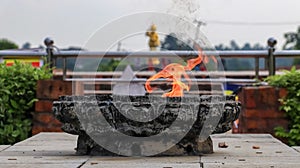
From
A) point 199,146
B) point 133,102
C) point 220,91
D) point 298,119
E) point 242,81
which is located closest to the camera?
point 133,102

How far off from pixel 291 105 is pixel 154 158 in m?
2.12

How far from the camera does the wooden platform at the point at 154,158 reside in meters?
2.95

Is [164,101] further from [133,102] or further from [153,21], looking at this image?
[153,21]

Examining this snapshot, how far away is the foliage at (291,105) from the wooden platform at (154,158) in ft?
3.06

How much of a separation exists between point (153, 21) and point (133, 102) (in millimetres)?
1073

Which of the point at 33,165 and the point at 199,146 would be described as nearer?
the point at 33,165

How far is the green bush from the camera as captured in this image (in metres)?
5.21

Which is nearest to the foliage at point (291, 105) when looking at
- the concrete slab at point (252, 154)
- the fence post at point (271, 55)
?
the fence post at point (271, 55)

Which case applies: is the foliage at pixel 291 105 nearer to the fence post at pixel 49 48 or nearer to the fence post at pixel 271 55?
the fence post at pixel 271 55

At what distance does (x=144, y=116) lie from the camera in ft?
11.0

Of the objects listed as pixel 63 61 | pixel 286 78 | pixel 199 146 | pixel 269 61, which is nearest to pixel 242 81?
pixel 269 61

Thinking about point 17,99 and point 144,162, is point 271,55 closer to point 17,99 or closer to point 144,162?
point 17,99

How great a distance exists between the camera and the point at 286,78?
5.21 meters

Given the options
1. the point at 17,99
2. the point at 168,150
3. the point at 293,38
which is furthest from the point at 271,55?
the point at 293,38
